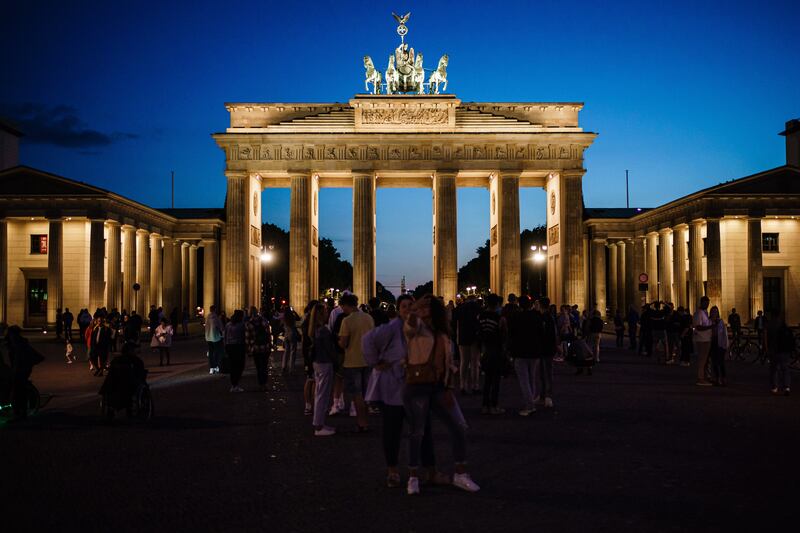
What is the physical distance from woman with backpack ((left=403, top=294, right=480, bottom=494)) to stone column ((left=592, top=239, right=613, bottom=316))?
55.8 m

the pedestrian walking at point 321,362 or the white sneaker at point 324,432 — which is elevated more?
the pedestrian walking at point 321,362

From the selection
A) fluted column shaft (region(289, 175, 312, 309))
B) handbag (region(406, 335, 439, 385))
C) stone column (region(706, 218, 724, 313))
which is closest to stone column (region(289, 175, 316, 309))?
fluted column shaft (region(289, 175, 312, 309))

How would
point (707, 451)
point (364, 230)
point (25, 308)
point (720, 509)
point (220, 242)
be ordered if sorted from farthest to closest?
point (220, 242), point (364, 230), point (25, 308), point (707, 451), point (720, 509)

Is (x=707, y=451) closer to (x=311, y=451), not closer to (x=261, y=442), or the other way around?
(x=311, y=451)

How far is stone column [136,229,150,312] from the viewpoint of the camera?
59969mm

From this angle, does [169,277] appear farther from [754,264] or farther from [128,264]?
[754,264]

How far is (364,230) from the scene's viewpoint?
57.1m

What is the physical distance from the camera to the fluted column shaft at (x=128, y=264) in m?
56.8

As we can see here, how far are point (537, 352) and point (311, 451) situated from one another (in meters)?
5.48

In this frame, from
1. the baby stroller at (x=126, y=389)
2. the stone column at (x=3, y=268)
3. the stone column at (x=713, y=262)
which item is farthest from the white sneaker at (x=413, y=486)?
the stone column at (x=3, y=268)

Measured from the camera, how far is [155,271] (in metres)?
63.6

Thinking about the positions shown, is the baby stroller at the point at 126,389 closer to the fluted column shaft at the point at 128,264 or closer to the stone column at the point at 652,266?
the fluted column shaft at the point at 128,264

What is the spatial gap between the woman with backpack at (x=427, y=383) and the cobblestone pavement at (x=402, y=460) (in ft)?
1.11

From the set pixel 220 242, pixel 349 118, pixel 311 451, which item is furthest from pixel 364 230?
pixel 311 451
